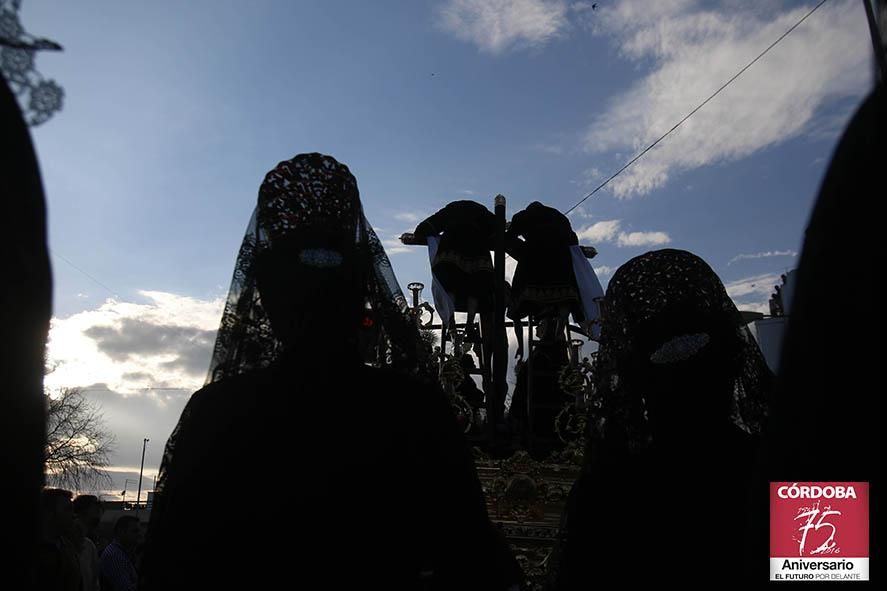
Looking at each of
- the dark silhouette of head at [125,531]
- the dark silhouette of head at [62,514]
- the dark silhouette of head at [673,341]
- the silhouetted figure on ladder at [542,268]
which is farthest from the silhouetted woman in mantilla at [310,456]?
the silhouetted figure on ladder at [542,268]

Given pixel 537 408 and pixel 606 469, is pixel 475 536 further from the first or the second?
pixel 537 408

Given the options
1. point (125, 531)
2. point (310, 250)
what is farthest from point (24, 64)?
point (125, 531)

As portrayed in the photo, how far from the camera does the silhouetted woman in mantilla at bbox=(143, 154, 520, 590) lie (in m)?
2.15

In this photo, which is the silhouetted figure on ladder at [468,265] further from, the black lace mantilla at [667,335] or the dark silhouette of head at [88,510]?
the black lace mantilla at [667,335]

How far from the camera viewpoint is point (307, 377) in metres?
2.38

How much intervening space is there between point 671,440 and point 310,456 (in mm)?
1514

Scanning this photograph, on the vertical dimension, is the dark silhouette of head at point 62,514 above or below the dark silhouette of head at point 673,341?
below

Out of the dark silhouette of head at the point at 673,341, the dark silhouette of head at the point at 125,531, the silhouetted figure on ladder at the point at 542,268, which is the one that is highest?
the silhouetted figure on ladder at the point at 542,268

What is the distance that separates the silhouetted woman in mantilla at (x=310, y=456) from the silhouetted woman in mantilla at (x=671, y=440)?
2.32ft

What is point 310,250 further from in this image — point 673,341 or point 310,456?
point 673,341

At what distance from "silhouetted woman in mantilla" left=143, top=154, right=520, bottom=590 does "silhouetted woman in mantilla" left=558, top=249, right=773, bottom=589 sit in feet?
2.32

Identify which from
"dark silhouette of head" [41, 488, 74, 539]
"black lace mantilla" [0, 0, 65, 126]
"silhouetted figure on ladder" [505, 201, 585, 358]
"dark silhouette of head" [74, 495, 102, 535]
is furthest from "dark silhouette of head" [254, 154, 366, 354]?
"silhouetted figure on ladder" [505, 201, 585, 358]

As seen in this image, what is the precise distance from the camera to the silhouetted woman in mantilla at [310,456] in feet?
7.04

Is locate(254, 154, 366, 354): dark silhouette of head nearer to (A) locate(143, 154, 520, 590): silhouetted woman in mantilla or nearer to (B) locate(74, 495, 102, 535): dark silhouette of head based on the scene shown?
→ (A) locate(143, 154, 520, 590): silhouetted woman in mantilla
